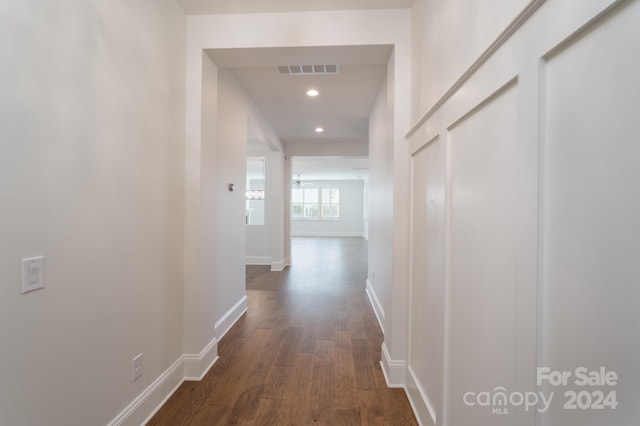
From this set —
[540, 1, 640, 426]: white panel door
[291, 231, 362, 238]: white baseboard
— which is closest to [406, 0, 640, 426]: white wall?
[540, 1, 640, 426]: white panel door

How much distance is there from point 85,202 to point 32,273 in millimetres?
352

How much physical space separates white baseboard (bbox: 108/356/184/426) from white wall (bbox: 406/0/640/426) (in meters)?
1.59

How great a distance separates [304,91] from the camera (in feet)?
11.3

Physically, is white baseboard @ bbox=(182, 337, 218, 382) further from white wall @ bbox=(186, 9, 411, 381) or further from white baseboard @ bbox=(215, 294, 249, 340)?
white wall @ bbox=(186, 9, 411, 381)

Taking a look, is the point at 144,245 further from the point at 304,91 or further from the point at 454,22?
the point at 304,91

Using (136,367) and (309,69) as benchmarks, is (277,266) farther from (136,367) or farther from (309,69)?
(136,367)

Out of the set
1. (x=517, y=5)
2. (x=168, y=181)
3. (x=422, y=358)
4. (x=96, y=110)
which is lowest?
(x=422, y=358)

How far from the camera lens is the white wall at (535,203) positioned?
1.81 feet

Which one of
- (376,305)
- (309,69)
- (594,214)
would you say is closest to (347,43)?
(309,69)

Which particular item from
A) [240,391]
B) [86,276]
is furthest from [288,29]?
[240,391]

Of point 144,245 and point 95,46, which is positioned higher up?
point 95,46

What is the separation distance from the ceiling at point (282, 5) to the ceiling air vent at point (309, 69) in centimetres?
64

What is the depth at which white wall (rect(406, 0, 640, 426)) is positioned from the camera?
0.55 meters

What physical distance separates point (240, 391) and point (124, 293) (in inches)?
40.6
